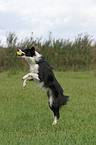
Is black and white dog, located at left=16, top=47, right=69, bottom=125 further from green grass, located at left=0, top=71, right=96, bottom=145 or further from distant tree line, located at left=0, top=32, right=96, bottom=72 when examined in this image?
distant tree line, located at left=0, top=32, right=96, bottom=72

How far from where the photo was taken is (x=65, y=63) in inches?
720

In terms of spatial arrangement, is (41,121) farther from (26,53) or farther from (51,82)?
(26,53)

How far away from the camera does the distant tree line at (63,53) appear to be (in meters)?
16.6

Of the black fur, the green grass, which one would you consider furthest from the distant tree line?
the black fur

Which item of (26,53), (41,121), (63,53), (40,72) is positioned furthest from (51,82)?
(63,53)

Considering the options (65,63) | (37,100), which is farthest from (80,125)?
(65,63)

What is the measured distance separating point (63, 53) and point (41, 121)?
13.5 meters

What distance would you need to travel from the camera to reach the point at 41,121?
512 cm

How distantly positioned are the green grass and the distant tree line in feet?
28.3

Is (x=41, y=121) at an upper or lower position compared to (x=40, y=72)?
lower

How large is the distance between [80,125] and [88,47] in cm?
1479

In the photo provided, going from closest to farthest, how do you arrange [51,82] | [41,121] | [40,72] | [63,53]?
1. [40,72]
2. [51,82]
3. [41,121]
4. [63,53]

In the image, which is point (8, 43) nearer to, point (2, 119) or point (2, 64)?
point (2, 64)

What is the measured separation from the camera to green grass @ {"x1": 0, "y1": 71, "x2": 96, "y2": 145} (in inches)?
152
